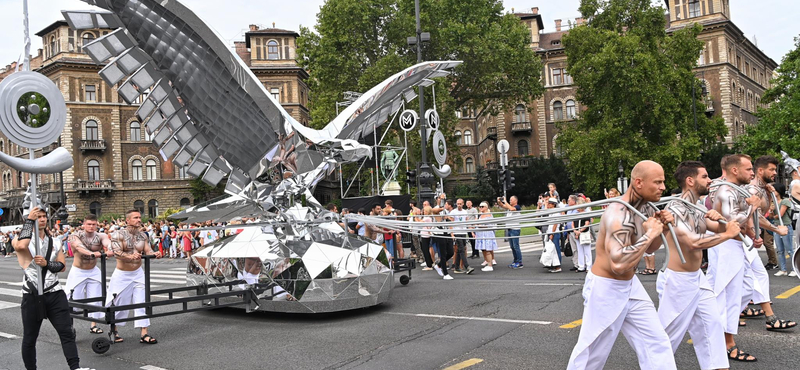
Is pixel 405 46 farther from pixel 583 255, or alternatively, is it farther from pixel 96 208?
pixel 96 208

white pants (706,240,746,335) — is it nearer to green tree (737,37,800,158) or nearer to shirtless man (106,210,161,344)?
shirtless man (106,210,161,344)

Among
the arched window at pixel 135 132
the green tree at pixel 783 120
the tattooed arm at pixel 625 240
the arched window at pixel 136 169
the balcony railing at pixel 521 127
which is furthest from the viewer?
the balcony railing at pixel 521 127

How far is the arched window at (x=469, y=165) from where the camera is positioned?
68562mm

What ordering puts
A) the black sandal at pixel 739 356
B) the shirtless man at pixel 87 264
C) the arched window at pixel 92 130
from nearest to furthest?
the black sandal at pixel 739 356 < the shirtless man at pixel 87 264 < the arched window at pixel 92 130

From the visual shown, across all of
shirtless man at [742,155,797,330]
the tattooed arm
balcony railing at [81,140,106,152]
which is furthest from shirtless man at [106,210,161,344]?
balcony railing at [81,140,106,152]

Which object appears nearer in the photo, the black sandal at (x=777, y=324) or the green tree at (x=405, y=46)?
the black sandal at (x=777, y=324)

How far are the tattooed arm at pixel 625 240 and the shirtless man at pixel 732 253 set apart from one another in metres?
1.86

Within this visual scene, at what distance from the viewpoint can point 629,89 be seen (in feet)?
127

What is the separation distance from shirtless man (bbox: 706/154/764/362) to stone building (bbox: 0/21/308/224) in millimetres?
57940

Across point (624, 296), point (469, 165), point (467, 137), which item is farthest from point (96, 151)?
point (624, 296)

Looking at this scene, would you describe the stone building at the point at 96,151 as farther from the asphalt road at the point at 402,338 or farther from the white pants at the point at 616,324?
the white pants at the point at 616,324

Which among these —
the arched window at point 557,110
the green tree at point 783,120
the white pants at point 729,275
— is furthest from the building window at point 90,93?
the white pants at point 729,275

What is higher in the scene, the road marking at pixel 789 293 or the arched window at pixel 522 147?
the arched window at pixel 522 147

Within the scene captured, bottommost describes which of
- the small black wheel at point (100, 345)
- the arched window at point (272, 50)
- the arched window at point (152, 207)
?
the small black wheel at point (100, 345)
